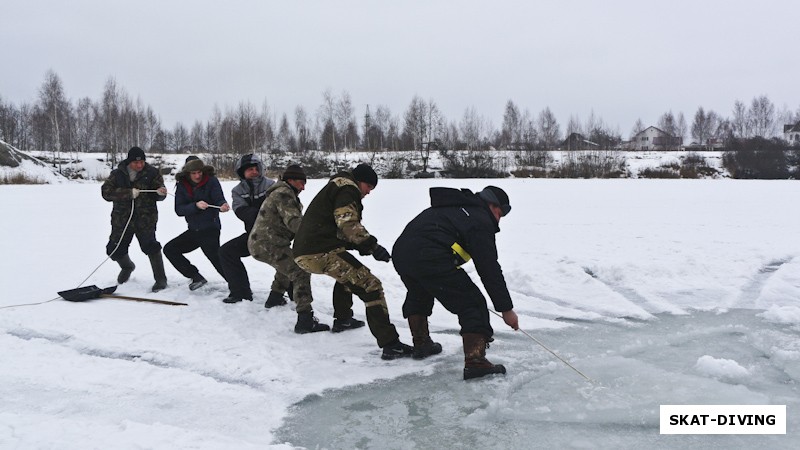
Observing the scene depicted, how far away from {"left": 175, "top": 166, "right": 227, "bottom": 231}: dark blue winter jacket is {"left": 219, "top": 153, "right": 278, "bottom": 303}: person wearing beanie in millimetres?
327

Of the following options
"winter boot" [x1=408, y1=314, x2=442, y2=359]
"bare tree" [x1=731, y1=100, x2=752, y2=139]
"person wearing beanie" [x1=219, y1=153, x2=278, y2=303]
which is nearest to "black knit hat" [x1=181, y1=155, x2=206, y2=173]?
"person wearing beanie" [x1=219, y1=153, x2=278, y2=303]

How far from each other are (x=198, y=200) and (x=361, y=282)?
2687 mm

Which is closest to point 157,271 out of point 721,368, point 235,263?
point 235,263

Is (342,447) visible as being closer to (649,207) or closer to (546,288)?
(546,288)

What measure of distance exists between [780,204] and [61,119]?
174 ft

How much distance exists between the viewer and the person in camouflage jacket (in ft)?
16.9

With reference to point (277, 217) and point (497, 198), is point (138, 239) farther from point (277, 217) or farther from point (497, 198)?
point (497, 198)

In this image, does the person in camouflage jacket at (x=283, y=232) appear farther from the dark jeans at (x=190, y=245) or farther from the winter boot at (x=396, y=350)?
the dark jeans at (x=190, y=245)

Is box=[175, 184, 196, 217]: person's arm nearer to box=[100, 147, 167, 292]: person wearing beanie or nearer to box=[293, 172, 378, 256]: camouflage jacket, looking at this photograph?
box=[100, 147, 167, 292]: person wearing beanie

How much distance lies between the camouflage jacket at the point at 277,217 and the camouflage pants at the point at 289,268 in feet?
0.17

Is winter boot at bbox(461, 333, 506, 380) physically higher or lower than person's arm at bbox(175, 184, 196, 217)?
lower

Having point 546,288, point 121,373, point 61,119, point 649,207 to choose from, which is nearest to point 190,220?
point 121,373

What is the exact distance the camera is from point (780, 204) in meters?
16.0

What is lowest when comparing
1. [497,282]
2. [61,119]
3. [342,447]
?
[342,447]
